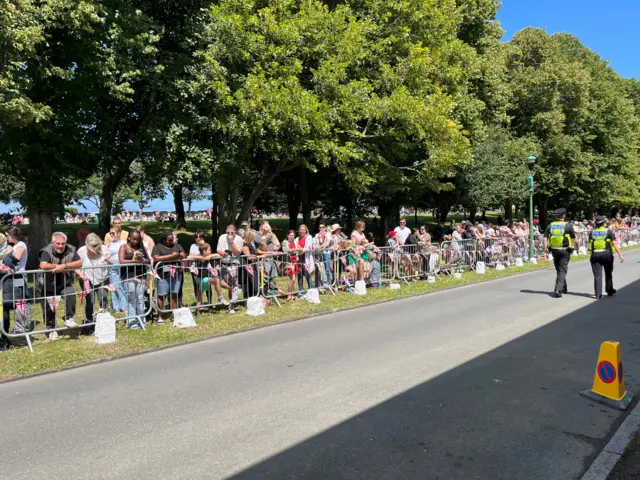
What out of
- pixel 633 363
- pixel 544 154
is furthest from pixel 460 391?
pixel 544 154

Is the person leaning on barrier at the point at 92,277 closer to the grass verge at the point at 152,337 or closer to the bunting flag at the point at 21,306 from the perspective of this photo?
the grass verge at the point at 152,337

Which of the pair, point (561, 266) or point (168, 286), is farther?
point (561, 266)

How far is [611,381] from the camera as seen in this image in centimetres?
516

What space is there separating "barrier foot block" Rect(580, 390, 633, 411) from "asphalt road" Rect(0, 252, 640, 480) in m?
0.10

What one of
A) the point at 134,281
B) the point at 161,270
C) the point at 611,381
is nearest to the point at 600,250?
the point at 611,381

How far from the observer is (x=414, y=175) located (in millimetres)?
21234

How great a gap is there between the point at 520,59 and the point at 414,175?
68.3 ft

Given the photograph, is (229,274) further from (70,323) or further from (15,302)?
(15,302)

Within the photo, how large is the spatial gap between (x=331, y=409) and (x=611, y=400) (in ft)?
9.24

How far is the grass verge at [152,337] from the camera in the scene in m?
6.83

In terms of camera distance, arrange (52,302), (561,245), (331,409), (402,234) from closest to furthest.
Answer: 1. (331,409)
2. (52,302)
3. (561,245)
4. (402,234)

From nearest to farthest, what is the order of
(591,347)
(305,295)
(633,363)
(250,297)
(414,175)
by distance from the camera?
(633,363), (591,347), (250,297), (305,295), (414,175)

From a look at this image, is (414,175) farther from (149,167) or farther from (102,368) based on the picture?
(102,368)

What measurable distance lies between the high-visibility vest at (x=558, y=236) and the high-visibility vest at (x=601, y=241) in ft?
1.74
